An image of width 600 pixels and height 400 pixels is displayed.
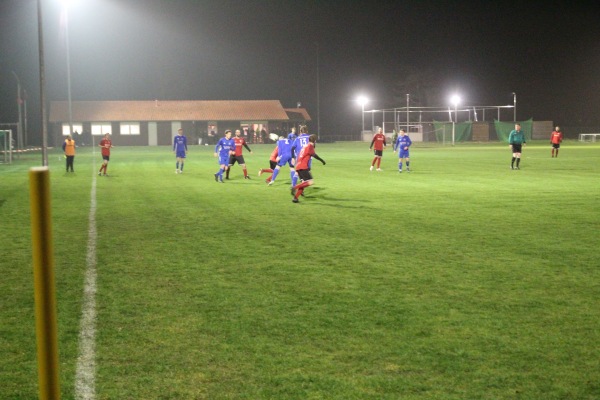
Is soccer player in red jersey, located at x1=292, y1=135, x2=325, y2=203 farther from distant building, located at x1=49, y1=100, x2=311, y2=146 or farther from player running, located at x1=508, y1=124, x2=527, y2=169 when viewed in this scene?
distant building, located at x1=49, y1=100, x2=311, y2=146

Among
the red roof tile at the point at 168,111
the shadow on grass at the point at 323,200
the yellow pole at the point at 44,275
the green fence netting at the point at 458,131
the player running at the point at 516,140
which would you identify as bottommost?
the shadow on grass at the point at 323,200

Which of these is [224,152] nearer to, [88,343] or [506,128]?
[88,343]

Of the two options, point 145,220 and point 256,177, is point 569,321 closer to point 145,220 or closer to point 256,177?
point 145,220

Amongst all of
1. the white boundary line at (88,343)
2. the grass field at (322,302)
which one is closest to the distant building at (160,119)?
the grass field at (322,302)

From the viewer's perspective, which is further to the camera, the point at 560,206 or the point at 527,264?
the point at 560,206

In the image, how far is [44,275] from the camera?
2.53m

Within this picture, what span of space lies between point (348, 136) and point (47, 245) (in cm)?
8201

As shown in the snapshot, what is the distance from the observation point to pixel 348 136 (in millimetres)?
83875

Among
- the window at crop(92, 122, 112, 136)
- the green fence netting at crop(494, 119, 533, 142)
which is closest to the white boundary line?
the green fence netting at crop(494, 119, 533, 142)

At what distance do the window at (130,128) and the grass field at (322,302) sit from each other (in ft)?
210

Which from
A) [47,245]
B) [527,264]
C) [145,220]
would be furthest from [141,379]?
[145,220]

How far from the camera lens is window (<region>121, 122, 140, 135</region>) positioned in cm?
7769

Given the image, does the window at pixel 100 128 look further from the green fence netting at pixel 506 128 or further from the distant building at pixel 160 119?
the green fence netting at pixel 506 128

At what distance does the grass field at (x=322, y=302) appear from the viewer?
4828 millimetres
